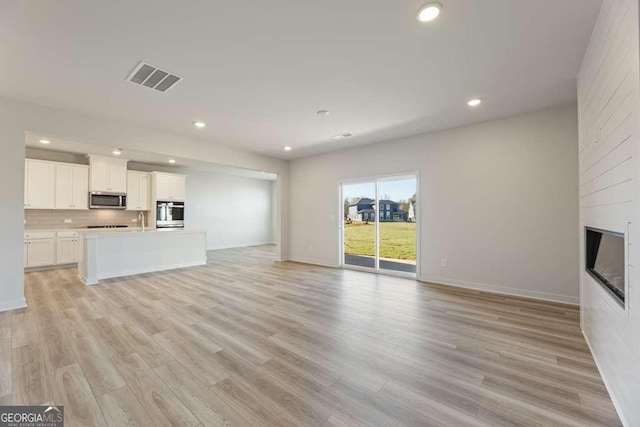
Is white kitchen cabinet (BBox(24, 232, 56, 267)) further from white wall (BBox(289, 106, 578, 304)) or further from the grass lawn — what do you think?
white wall (BBox(289, 106, 578, 304))

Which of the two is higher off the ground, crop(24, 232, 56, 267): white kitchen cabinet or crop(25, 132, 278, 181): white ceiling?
crop(25, 132, 278, 181): white ceiling

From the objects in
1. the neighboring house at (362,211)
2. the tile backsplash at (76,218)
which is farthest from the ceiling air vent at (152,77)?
the tile backsplash at (76,218)

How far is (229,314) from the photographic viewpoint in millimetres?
3363

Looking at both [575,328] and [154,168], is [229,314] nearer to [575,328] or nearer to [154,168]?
[575,328]

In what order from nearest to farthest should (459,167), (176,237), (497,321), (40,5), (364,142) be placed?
(40,5)
(497,321)
(459,167)
(364,142)
(176,237)

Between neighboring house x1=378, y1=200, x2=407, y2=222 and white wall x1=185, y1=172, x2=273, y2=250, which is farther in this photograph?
white wall x1=185, y1=172, x2=273, y2=250

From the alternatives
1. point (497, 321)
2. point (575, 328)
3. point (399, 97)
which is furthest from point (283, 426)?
point (399, 97)

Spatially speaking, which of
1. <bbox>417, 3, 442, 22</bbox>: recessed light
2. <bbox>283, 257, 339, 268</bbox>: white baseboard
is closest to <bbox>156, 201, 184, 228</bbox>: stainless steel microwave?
<bbox>283, 257, 339, 268</bbox>: white baseboard

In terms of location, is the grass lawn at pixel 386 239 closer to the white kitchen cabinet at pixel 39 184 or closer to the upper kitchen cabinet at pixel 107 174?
the upper kitchen cabinet at pixel 107 174

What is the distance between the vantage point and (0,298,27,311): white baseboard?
3421mm

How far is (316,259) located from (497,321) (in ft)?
14.3

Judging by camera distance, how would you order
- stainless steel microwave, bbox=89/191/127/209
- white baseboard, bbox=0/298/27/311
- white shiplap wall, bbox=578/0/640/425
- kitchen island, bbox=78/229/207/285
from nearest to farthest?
white shiplap wall, bbox=578/0/640/425
white baseboard, bbox=0/298/27/311
kitchen island, bbox=78/229/207/285
stainless steel microwave, bbox=89/191/127/209

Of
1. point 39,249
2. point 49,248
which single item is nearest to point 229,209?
point 49,248

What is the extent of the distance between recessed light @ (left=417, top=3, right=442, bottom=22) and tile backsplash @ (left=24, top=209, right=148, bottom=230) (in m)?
8.56
